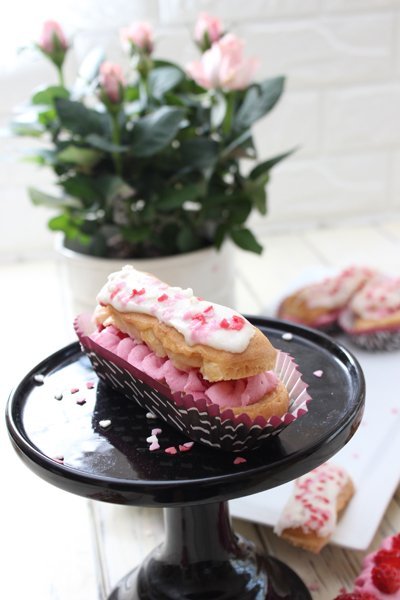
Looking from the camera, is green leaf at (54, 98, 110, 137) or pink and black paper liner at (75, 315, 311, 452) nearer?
pink and black paper liner at (75, 315, 311, 452)

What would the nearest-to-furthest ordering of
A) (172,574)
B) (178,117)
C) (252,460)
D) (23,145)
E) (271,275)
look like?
(252,460)
(172,574)
(178,117)
(271,275)
(23,145)

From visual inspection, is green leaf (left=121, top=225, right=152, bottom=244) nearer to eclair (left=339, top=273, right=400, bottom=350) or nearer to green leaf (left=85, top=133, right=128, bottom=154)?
green leaf (left=85, top=133, right=128, bottom=154)

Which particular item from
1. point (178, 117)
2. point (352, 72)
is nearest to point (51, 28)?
point (178, 117)

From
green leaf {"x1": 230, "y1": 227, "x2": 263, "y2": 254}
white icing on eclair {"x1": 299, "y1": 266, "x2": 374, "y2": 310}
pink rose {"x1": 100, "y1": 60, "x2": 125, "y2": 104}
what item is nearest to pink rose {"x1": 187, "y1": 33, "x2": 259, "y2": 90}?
pink rose {"x1": 100, "y1": 60, "x2": 125, "y2": 104}

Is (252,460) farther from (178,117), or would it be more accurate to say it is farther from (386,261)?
(386,261)

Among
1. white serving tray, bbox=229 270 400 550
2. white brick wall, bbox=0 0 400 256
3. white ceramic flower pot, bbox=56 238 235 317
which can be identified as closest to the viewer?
white serving tray, bbox=229 270 400 550
